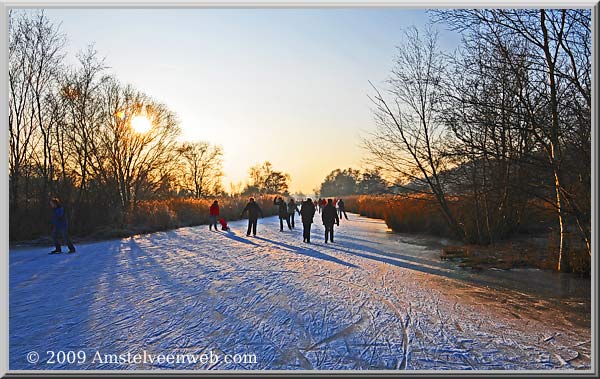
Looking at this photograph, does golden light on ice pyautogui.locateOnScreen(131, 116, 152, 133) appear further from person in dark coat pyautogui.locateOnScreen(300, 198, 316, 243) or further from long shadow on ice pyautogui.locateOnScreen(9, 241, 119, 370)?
person in dark coat pyautogui.locateOnScreen(300, 198, 316, 243)

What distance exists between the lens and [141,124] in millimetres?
23781

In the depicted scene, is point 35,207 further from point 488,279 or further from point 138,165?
point 488,279

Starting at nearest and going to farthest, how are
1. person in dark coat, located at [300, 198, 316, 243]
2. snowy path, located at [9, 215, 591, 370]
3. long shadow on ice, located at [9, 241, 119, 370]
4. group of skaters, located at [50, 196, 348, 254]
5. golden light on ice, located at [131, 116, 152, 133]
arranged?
snowy path, located at [9, 215, 591, 370], long shadow on ice, located at [9, 241, 119, 370], group of skaters, located at [50, 196, 348, 254], person in dark coat, located at [300, 198, 316, 243], golden light on ice, located at [131, 116, 152, 133]

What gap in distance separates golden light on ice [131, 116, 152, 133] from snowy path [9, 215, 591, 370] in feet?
54.9

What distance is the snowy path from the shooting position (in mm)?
3518

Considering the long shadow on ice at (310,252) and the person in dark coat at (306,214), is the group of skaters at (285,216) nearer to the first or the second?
the person in dark coat at (306,214)

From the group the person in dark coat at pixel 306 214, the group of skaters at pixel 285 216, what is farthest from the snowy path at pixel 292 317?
the person in dark coat at pixel 306 214

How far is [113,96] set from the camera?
20891 mm

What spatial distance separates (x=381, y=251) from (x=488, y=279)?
4023mm

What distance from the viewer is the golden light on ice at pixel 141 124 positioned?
76.3 ft

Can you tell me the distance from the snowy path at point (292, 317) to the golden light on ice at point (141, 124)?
16.7 meters

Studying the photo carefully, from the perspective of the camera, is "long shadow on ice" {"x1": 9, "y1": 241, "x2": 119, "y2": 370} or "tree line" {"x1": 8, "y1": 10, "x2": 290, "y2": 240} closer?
"long shadow on ice" {"x1": 9, "y1": 241, "x2": 119, "y2": 370}

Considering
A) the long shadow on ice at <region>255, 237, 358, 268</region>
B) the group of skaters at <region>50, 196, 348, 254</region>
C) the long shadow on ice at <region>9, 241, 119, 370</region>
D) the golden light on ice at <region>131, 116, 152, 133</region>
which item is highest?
the golden light on ice at <region>131, 116, 152, 133</region>

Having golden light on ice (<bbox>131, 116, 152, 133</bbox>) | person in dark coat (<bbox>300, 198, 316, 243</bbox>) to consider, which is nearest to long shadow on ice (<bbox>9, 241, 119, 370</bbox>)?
person in dark coat (<bbox>300, 198, 316, 243</bbox>)
